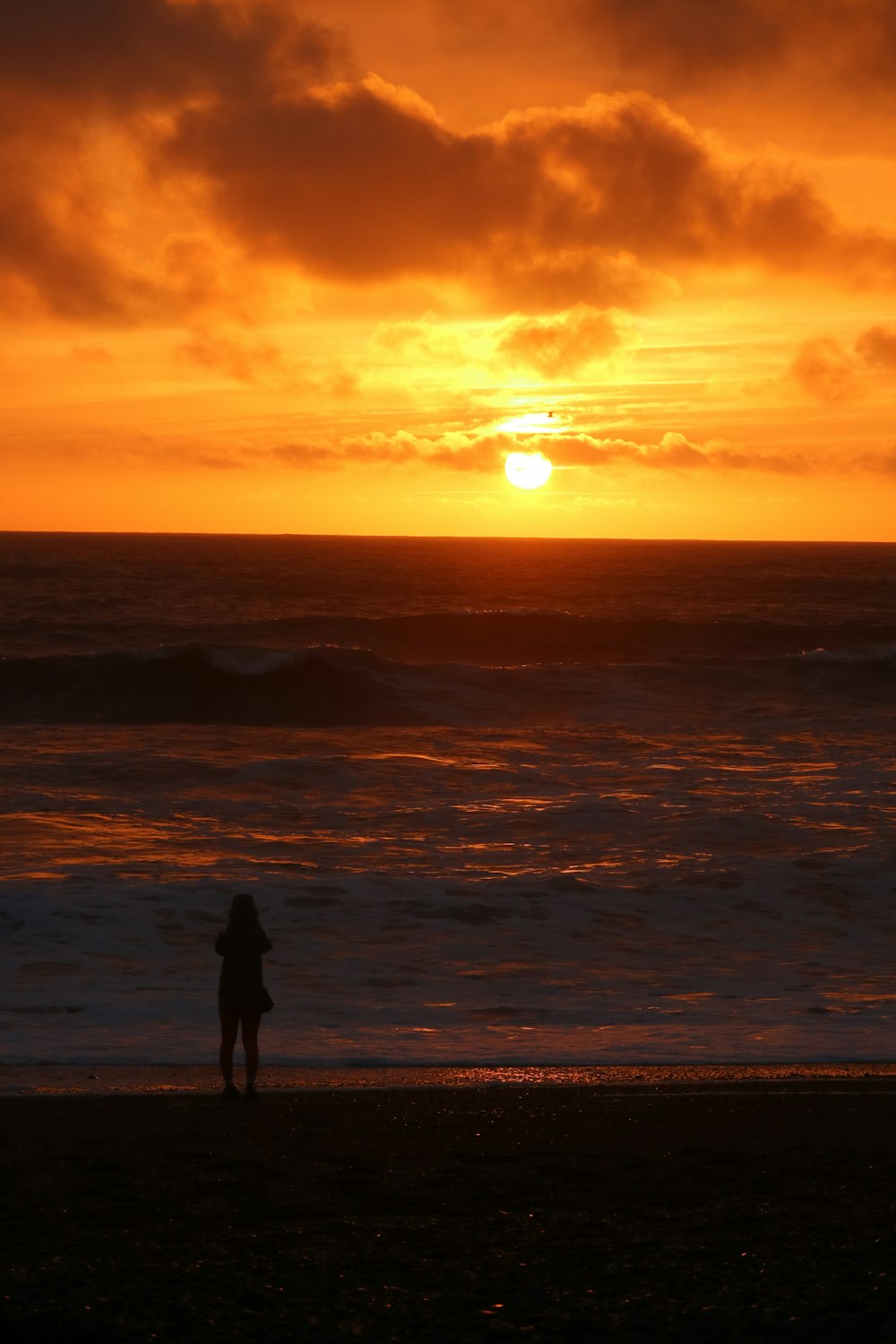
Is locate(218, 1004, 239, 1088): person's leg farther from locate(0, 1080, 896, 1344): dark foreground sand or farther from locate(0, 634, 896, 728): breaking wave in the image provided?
locate(0, 634, 896, 728): breaking wave

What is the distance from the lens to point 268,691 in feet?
111

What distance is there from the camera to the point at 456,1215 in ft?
21.1

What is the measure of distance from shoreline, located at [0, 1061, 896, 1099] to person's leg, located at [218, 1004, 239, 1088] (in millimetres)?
217

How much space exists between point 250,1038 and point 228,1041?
7.9 inches

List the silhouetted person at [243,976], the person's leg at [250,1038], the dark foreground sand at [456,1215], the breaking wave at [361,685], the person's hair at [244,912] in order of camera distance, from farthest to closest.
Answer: the breaking wave at [361,685]
the person's hair at [244,912]
the silhouetted person at [243,976]
the person's leg at [250,1038]
the dark foreground sand at [456,1215]

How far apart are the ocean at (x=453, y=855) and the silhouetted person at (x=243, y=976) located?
36.2 inches

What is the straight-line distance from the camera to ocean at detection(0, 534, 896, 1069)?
35.0ft

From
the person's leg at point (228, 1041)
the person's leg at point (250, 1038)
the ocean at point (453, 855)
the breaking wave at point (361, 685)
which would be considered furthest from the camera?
the breaking wave at point (361, 685)

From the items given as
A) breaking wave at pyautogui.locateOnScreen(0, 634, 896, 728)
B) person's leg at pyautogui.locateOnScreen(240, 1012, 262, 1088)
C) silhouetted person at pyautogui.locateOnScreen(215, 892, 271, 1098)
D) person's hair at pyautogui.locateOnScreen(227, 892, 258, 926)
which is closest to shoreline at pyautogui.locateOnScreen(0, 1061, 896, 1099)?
person's leg at pyautogui.locateOnScreen(240, 1012, 262, 1088)

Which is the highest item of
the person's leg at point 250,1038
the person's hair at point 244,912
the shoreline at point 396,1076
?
the person's hair at point 244,912

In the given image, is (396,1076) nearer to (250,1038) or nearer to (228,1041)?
(250,1038)

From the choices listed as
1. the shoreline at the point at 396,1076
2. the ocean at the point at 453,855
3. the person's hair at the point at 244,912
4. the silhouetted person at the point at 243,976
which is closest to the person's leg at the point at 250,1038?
the silhouetted person at the point at 243,976

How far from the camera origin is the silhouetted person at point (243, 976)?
867cm

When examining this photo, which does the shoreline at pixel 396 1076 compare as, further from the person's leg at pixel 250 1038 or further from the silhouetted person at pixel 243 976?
the silhouetted person at pixel 243 976
